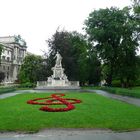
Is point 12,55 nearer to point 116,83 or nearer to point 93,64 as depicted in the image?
point 116,83

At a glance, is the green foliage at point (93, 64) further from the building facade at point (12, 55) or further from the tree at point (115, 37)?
the building facade at point (12, 55)

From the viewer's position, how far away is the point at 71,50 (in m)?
53.9

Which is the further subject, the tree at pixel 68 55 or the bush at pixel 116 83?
the bush at pixel 116 83

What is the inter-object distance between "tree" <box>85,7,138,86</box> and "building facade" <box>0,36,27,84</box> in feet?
177

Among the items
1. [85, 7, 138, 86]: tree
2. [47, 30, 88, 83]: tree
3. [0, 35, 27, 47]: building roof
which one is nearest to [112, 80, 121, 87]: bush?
[47, 30, 88, 83]: tree

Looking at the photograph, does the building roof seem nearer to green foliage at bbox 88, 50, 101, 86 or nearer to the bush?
green foliage at bbox 88, 50, 101, 86

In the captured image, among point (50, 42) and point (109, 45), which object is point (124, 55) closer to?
point (109, 45)

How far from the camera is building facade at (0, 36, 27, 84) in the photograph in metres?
97.4

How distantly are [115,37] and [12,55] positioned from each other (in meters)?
66.2

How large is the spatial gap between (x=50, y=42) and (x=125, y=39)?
1638cm

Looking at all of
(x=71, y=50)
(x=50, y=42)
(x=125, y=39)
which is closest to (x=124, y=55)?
(x=125, y=39)

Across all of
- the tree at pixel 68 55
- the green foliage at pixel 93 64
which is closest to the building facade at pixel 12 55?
the green foliage at pixel 93 64

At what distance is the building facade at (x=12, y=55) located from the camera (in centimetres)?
9744

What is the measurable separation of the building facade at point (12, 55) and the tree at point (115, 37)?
54102mm
